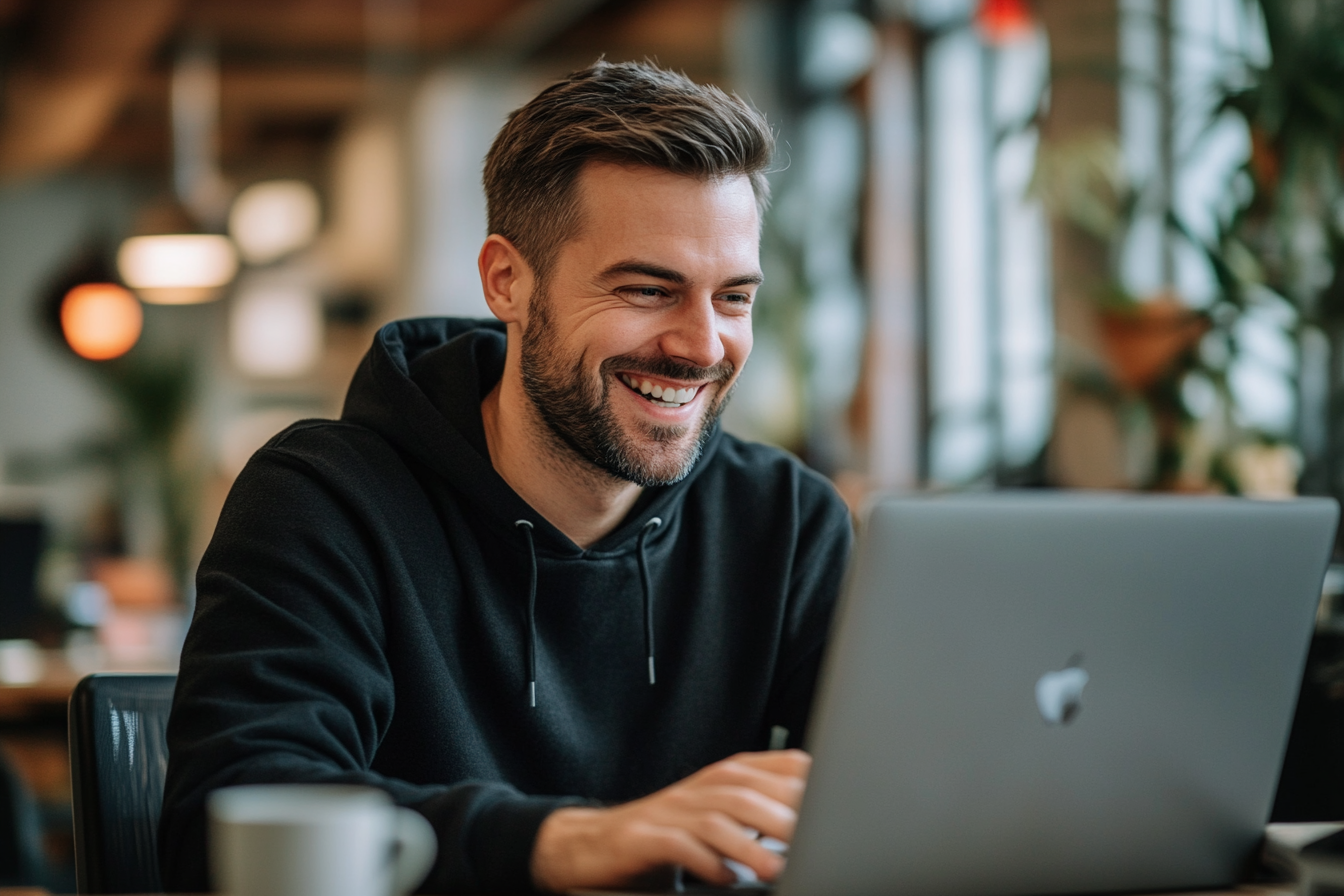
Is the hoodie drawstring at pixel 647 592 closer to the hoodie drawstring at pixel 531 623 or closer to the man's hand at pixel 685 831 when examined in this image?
the hoodie drawstring at pixel 531 623

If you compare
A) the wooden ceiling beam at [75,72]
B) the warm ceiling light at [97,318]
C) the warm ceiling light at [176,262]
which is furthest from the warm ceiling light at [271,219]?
the warm ceiling light at [176,262]

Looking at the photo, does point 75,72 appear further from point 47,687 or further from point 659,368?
point 659,368

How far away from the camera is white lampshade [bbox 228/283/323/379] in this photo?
9.59 meters

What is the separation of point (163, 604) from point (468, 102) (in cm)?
373

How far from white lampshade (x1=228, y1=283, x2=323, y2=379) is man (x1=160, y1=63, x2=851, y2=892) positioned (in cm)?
821

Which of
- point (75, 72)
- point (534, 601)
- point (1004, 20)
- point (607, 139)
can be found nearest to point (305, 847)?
point (534, 601)

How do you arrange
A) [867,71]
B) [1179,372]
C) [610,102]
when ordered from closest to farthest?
1. [610,102]
2. [1179,372]
3. [867,71]

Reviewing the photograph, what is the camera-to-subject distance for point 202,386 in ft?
32.5

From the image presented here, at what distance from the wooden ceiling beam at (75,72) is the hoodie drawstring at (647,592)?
15.6 ft

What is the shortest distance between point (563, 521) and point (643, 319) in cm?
26

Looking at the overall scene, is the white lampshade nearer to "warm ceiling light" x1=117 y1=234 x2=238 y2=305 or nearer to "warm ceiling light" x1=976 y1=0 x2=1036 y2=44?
"warm ceiling light" x1=117 y1=234 x2=238 y2=305

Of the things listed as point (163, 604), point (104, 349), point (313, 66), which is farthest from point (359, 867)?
point (313, 66)

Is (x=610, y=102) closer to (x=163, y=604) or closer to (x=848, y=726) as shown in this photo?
(x=848, y=726)

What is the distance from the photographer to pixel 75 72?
6.52 meters
